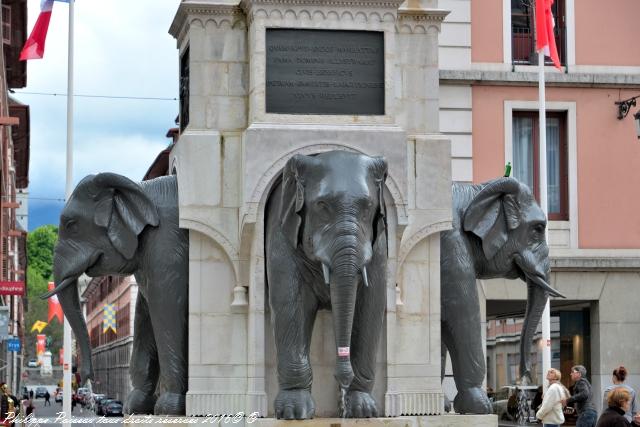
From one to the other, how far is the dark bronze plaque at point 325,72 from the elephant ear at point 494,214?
1682 millimetres

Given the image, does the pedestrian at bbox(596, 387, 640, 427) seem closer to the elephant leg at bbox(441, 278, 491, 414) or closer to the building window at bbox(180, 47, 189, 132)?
the elephant leg at bbox(441, 278, 491, 414)

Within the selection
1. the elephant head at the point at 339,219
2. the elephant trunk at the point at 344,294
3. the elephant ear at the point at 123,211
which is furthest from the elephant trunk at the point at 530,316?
the elephant ear at the point at 123,211

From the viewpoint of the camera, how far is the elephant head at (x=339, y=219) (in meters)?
12.3

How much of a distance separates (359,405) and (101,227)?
309 centimetres

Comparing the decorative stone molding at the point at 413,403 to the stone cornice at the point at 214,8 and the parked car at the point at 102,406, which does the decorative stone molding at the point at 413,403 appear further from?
the parked car at the point at 102,406

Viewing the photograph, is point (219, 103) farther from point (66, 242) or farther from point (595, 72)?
point (595, 72)

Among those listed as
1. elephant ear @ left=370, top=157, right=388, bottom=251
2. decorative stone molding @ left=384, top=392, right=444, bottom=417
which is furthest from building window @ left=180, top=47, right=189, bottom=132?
decorative stone molding @ left=384, top=392, right=444, bottom=417

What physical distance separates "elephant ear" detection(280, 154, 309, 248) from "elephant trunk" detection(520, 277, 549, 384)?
3.27 meters

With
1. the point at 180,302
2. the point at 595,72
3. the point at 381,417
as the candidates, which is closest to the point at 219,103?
the point at 180,302

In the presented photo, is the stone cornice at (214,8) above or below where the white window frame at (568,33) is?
below

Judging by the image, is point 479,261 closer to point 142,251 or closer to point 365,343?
point 365,343

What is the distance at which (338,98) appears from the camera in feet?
44.8

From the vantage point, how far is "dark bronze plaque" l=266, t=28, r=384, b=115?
13562 millimetres

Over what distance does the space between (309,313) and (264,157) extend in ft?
4.77
